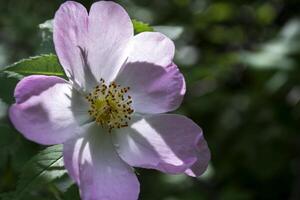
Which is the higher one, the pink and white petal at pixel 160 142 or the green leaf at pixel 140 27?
the green leaf at pixel 140 27

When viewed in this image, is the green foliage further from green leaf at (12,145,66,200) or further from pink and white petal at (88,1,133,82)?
pink and white petal at (88,1,133,82)

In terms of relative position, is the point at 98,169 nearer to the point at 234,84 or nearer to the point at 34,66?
the point at 34,66

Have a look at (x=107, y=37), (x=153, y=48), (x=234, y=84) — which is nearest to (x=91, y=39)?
(x=107, y=37)

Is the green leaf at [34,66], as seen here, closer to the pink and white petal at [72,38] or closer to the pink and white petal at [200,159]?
the pink and white petal at [72,38]

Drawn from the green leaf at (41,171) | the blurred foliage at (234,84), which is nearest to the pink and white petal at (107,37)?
the green leaf at (41,171)

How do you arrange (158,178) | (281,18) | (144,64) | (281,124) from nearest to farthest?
1. (144,64)
2. (158,178)
3. (281,124)
4. (281,18)

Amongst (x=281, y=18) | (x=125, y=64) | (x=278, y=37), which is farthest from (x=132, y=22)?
(x=281, y=18)

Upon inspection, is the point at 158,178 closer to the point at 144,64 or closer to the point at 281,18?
the point at 281,18
